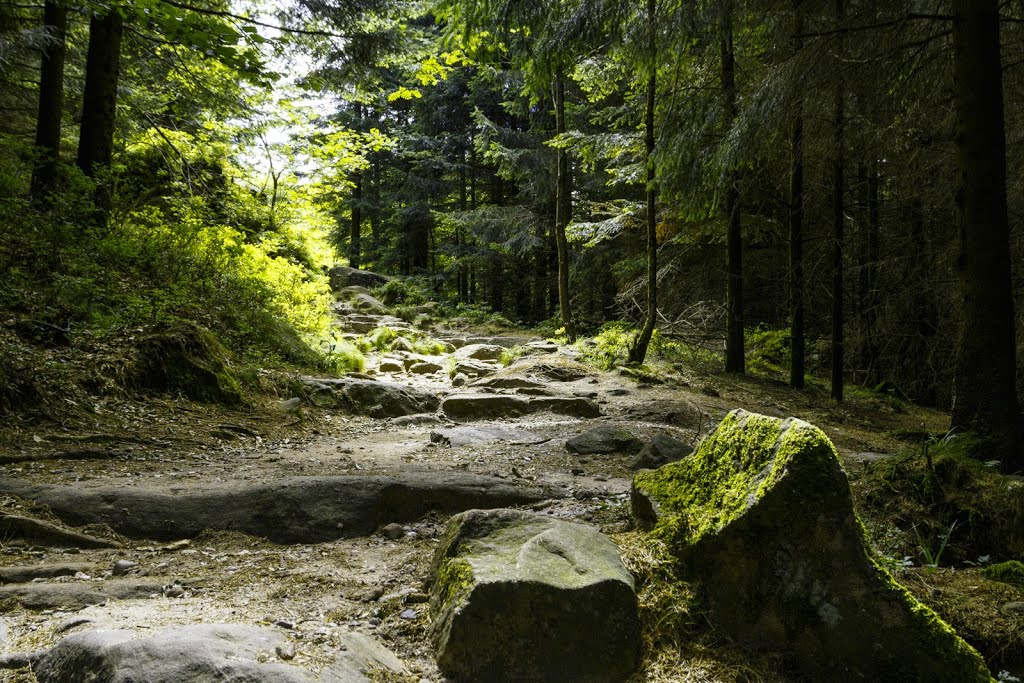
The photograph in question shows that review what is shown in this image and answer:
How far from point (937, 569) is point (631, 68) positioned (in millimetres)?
9893

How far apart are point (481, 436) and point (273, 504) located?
3276 millimetres

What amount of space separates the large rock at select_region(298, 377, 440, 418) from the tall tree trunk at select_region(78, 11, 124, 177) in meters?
4.89

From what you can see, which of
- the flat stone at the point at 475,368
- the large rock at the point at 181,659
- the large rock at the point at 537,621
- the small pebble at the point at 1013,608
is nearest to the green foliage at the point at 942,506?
the small pebble at the point at 1013,608

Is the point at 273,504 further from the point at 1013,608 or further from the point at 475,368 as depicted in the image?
the point at 475,368

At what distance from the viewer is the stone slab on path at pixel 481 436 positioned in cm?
659

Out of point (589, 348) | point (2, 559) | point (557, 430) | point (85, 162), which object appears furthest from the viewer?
point (589, 348)

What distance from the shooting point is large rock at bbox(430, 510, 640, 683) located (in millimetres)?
2229

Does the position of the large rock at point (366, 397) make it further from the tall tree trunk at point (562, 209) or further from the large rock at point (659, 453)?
the tall tree trunk at point (562, 209)

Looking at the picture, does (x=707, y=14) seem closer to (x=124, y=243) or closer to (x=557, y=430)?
(x=557, y=430)

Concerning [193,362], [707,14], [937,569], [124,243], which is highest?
[707,14]

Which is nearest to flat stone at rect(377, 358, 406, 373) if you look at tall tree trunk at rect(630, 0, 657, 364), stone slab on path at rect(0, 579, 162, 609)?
tall tree trunk at rect(630, 0, 657, 364)

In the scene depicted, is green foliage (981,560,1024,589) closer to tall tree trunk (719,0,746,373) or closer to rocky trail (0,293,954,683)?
rocky trail (0,293,954,683)

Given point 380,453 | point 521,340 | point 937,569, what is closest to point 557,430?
point 380,453

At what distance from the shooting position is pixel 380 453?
606 cm
